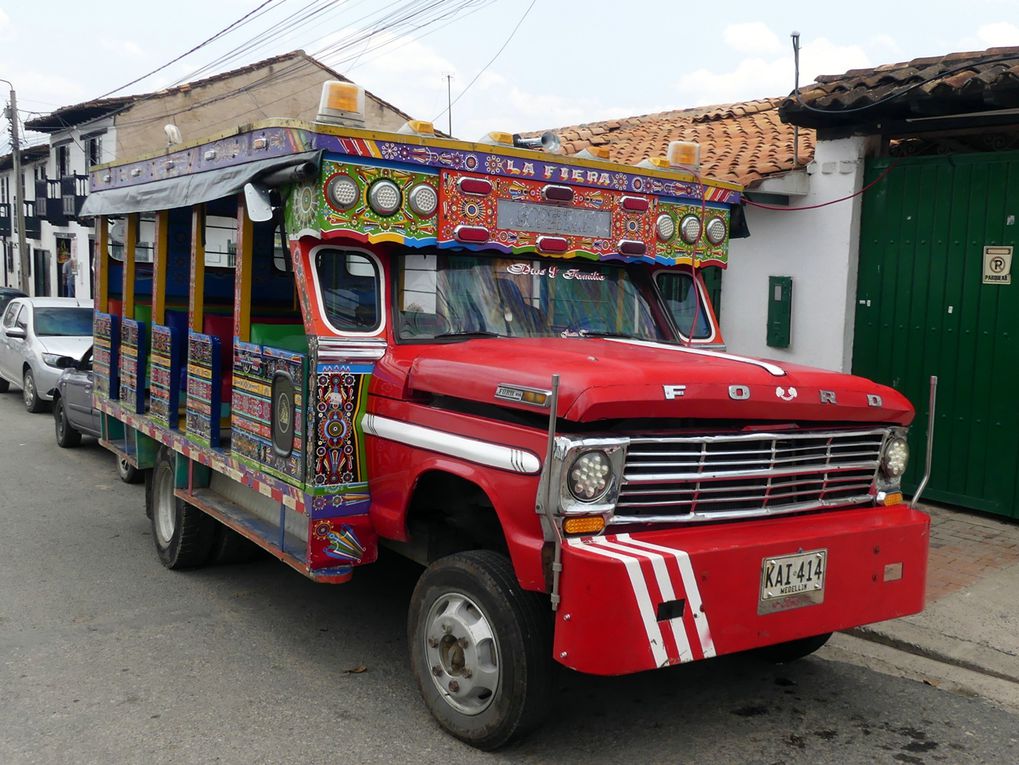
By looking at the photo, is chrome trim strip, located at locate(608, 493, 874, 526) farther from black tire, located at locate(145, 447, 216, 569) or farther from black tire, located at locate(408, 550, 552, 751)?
black tire, located at locate(145, 447, 216, 569)

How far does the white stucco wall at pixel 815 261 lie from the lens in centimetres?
822

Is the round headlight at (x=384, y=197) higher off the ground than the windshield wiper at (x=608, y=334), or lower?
higher

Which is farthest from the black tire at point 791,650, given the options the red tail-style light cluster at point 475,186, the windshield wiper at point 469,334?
the red tail-style light cluster at point 475,186

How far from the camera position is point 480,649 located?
3.99m

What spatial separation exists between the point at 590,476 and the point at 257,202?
7.41ft

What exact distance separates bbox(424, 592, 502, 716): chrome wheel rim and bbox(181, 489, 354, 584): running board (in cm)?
68

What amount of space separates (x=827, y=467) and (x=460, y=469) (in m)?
1.55

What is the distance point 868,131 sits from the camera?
796 centimetres

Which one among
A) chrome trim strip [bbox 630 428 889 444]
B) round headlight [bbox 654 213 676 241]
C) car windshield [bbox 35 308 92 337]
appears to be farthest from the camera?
car windshield [bbox 35 308 92 337]

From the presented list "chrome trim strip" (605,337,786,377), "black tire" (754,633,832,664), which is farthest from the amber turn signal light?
"black tire" (754,633,832,664)

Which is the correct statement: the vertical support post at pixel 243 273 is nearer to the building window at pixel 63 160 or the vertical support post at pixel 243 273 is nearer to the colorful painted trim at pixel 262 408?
the colorful painted trim at pixel 262 408

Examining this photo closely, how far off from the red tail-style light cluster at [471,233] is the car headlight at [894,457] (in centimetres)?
211

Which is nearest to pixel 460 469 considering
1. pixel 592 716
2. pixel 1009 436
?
pixel 592 716

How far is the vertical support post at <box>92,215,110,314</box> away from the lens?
25.6ft
